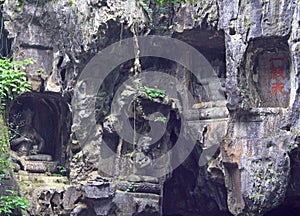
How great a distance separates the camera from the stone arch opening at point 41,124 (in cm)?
1472

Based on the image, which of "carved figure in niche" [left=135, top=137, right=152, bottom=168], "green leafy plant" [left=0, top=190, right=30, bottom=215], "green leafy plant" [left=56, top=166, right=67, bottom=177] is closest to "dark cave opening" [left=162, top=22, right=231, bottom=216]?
"carved figure in niche" [left=135, top=137, right=152, bottom=168]

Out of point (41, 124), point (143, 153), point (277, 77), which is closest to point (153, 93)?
point (143, 153)

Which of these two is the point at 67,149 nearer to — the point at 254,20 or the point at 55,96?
the point at 55,96

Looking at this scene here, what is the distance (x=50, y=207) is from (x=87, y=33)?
10.5ft

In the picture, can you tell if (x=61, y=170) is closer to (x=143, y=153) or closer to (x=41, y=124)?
(x=41, y=124)

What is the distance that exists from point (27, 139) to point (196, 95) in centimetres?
341

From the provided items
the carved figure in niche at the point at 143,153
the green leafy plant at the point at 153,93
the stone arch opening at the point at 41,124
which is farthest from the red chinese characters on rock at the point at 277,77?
the stone arch opening at the point at 41,124

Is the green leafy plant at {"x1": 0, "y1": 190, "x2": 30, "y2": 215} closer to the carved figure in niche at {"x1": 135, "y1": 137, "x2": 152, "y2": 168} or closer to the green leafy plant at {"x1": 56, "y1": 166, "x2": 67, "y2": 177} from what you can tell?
the green leafy plant at {"x1": 56, "y1": 166, "x2": 67, "y2": 177}

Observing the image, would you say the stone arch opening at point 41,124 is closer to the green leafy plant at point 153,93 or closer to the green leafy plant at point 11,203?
the green leafy plant at point 153,93

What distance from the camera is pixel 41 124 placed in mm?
15203

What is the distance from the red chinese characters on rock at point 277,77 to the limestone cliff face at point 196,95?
2cm

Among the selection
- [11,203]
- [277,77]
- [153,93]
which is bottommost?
[11,203]

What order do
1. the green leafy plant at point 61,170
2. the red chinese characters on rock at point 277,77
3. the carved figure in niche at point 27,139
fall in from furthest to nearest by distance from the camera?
the carved figure in niche at point 27,139, the green leafy plant at point 61,170, the red chinese characters on rock at point 277,77

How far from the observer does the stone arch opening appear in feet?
48.3
